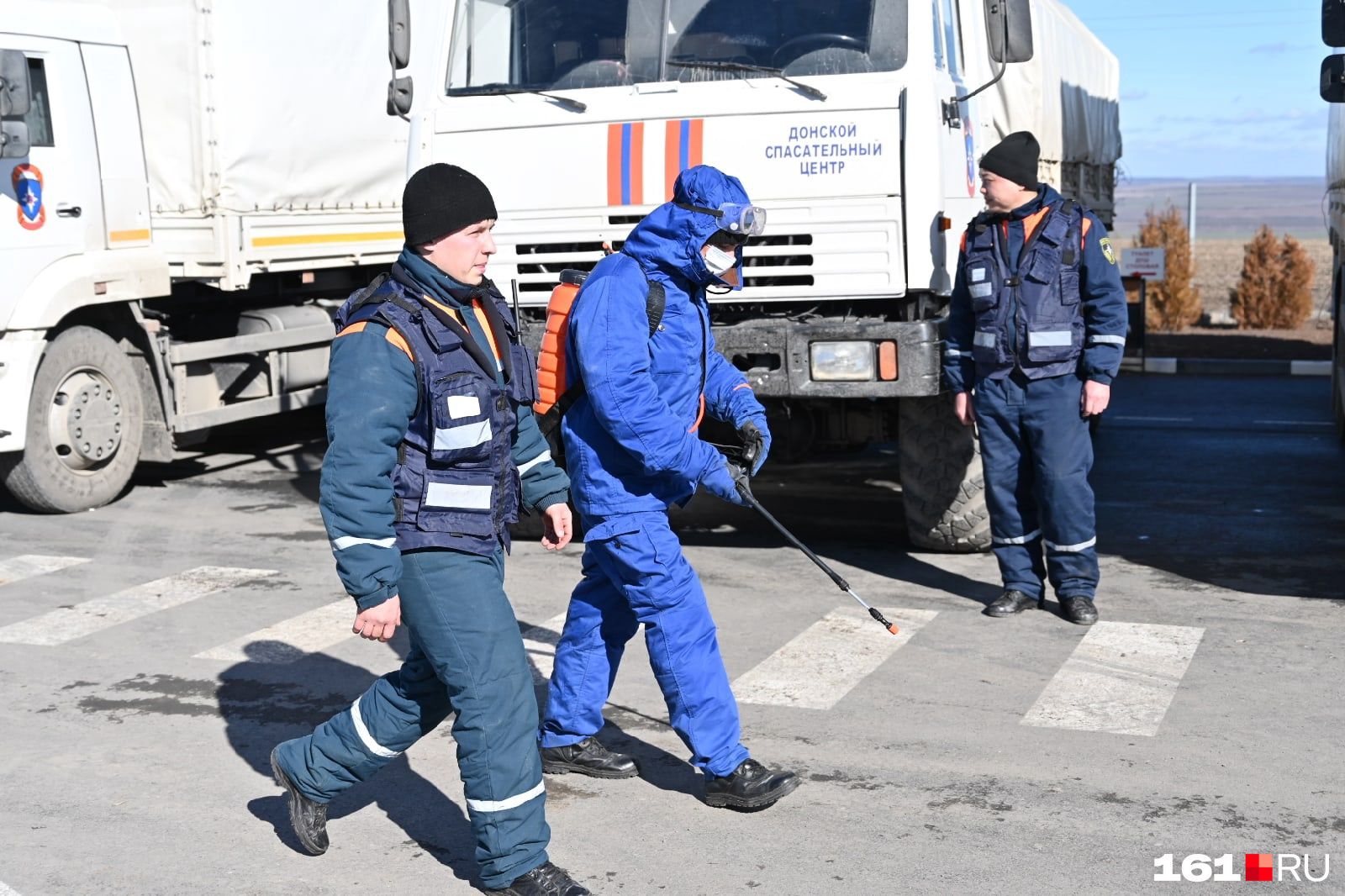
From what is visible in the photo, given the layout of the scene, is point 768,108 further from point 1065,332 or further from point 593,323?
point 593,323

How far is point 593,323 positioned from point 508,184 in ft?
11.7

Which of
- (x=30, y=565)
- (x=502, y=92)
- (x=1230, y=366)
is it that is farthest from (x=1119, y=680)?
(x=1230, y=366)

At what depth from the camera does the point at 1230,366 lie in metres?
16.9

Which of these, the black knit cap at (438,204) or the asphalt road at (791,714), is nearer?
the black knit cap at (438,204)

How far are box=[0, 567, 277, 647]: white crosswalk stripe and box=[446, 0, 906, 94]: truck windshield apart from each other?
2746mm

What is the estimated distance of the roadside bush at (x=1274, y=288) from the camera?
70.5 feet

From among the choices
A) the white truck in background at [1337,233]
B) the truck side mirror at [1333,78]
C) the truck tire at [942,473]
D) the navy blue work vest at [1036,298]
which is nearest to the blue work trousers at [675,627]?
the navy blue work vest at [1036,298]

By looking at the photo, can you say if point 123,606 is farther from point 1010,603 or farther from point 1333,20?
point 1333,20

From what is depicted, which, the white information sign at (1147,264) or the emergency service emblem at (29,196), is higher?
the emergency service emblem at (29,196)

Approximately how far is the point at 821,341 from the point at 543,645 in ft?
6.61

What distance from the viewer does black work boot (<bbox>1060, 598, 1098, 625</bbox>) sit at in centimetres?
680

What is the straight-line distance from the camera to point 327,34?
1115 centimetres

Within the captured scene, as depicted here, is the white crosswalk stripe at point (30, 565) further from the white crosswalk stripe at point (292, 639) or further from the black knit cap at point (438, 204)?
the black knit cap at point (438, 204)

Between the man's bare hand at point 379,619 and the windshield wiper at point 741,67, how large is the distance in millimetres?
4369
